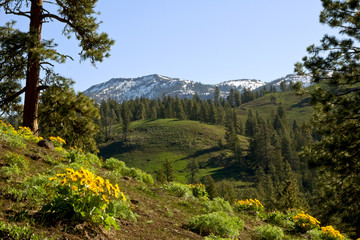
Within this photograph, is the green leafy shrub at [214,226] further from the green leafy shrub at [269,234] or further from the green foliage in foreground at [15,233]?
the green foliage in foreground at [15,233]

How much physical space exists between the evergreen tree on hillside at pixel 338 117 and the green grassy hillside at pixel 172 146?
99.0 m

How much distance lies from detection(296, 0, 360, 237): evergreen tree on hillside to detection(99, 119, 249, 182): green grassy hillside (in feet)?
325

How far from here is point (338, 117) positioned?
862 centimetres

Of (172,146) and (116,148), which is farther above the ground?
(116,148)

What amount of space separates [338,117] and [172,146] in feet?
405

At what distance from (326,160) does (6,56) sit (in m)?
13.1

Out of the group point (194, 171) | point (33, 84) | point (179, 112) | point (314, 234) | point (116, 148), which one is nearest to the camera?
point (314, 234)

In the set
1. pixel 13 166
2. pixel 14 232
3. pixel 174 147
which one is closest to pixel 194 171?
pixel 174 147

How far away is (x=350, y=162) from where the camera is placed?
8477mm

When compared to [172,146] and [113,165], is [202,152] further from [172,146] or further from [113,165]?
[113,165]

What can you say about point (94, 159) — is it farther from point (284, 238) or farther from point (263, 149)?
point (263, 149)

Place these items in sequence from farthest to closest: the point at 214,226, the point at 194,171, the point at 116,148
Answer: the point at 116,148 → the point at 194,171 → the point at 214,226

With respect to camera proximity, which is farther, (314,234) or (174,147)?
(174,147)

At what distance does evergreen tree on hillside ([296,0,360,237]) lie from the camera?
8406 millimetres
